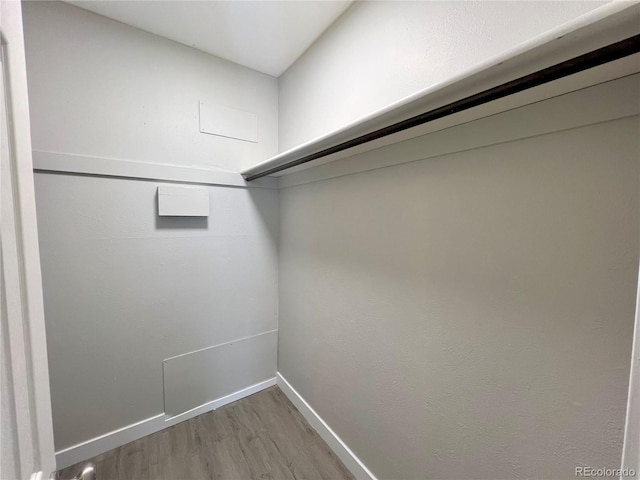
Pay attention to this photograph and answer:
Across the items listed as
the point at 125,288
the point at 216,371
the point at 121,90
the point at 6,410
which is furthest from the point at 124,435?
the point at 121,90

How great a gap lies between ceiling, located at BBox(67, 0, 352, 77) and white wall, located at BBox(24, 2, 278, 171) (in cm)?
8

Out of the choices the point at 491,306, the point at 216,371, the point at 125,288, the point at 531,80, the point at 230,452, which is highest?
the point at 531,80

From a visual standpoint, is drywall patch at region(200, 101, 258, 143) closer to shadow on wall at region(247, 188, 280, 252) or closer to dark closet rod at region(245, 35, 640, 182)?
shadow on wall at region(247, 188, 280, 252)

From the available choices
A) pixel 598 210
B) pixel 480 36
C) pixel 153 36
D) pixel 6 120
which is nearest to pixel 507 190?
pixel 598 210

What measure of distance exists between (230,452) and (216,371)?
521mm

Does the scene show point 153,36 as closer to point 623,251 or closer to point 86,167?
point 86,167

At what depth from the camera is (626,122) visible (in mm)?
587

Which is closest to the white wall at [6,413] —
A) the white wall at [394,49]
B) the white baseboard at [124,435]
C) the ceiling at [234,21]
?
the white wall at [394,49]

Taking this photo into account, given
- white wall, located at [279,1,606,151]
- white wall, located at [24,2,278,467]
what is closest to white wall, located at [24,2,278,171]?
white wall, located at [24,2,278,467]

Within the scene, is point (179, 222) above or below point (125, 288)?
above

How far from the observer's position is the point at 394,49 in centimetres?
110

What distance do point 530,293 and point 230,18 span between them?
195 centimetres

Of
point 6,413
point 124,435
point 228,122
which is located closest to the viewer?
point 6,413

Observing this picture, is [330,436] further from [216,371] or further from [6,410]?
[6,410]
